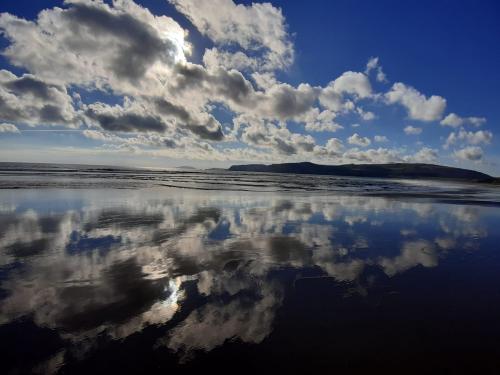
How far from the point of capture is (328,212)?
74.3 feet

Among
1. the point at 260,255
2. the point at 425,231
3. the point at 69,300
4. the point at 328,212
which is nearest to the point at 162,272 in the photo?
the point at 69,300

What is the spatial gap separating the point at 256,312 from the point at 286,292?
136 cm

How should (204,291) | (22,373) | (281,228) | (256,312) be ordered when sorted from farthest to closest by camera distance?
(281,228) < (204,291) < (256,312) < (22,373)

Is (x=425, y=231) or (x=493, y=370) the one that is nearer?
(x=493, y=370)

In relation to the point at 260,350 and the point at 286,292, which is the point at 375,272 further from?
the point at 260,350

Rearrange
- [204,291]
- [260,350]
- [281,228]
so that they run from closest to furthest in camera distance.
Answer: [260,350] → [204,291] → [281,228]

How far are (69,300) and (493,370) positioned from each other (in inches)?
337

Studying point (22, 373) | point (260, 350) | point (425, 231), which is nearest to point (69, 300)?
point (22, 373)

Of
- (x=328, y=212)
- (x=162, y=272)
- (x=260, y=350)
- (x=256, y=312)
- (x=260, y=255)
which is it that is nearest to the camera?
(x=260, y=350)

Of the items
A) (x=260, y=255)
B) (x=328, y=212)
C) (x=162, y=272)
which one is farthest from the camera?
(x=328, y=212)

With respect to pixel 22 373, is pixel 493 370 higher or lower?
higher

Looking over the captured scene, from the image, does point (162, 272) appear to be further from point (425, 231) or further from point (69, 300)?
point (425, 231)

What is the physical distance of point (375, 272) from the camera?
380 inches

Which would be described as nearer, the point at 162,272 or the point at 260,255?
the point at 162,272
